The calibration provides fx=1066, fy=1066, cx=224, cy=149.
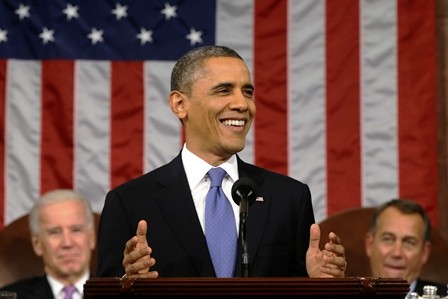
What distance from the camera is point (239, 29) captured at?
5543mm

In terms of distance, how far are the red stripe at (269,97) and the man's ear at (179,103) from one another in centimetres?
236

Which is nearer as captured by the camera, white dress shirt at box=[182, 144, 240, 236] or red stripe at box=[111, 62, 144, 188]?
white dress shirt at box=[182, 144, 240, 236]

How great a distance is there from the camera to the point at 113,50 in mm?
5543

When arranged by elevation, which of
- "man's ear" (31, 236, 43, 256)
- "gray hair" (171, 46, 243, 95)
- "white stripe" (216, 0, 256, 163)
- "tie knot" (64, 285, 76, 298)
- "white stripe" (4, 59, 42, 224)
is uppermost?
"white stripe" (216, 0, 256, 163)

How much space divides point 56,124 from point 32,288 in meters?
1.01

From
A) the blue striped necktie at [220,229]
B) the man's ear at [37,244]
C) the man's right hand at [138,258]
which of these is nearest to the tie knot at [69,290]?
the man's ear at [37,244]

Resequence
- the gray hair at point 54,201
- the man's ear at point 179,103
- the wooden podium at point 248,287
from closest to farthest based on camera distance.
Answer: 1. the wooden podium at point 248,287
2. the man's ear at point 179,103
3. the gray hair at point 54,201

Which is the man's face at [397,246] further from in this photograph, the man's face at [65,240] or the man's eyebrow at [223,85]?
the man's eyebrow at [223,85]

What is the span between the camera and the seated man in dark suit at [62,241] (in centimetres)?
489

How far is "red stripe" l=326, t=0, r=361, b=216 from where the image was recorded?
5.52 m

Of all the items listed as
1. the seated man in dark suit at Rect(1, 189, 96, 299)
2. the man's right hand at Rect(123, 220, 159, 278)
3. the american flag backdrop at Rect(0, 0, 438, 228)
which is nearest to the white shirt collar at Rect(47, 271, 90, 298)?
the seated man in dark suit at Rect(1, 189, 96, 299)

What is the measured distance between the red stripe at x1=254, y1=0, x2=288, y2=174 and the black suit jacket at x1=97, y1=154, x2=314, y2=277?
2406 mm

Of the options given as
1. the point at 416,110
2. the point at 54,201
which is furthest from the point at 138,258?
the point at 416,110

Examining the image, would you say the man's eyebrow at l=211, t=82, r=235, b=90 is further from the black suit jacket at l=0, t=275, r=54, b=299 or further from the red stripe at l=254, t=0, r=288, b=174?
the red stripe at l=254, t=0, r=288, b=174
